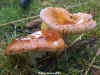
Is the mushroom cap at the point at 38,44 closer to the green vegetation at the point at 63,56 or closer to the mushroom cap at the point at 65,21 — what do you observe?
the mushroom cap at the point at 65,21

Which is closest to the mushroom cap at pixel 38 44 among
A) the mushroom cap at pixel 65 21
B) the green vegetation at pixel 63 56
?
the mushroom cap at pixel 65 21

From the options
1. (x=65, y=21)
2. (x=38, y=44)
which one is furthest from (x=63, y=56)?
(x=38, y=44)

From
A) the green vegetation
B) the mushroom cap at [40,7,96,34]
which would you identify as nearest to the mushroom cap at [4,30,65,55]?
the mushroom cap at [40,7,96,34]

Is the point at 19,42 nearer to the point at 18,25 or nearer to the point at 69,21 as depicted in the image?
the point at 69,21

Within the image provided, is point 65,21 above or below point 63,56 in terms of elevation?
above

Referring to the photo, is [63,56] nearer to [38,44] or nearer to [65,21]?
[65,21]

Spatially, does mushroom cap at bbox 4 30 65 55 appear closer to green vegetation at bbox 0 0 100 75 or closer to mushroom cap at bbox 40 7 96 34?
mushroom cap at bbox 40 7 96 34
